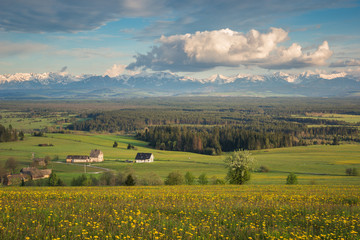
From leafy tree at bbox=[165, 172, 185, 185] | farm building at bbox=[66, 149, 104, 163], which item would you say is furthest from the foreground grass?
farm building at bbox=[66, 149, 104, 163]

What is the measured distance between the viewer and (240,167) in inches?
1913

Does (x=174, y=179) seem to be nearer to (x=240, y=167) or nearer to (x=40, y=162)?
(x=240, y=167)

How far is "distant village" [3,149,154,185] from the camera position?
63.2 m

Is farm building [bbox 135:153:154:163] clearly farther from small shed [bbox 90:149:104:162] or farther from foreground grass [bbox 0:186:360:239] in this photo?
foreground grass [bbox 0:186:360:239]

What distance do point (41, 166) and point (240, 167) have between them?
6034cm

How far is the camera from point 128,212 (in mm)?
12125

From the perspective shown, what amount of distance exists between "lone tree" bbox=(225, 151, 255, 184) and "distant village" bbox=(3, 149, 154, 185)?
125 ft

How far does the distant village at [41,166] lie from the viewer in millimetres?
63156

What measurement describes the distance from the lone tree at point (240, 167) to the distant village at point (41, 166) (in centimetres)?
3822

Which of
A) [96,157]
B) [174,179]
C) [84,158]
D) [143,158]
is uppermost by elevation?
[174,179]

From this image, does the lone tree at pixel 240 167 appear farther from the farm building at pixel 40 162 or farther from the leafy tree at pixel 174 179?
the farm building at pixel 40 162

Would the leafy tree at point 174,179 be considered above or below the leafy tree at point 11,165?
above

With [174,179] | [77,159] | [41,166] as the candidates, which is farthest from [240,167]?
[77,159]

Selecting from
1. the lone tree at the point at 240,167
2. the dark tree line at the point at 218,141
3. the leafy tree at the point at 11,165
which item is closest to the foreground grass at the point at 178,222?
the lone tree at the point at 240,167
